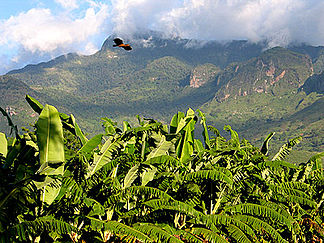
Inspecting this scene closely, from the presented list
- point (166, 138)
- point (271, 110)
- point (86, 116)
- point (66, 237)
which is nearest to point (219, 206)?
point (166, 138)

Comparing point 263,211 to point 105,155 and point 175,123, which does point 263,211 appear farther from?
point 105,155

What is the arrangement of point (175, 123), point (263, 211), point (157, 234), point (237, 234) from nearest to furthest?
point (157, 234), point (237, 234), point (263, 211), point (175, 123)

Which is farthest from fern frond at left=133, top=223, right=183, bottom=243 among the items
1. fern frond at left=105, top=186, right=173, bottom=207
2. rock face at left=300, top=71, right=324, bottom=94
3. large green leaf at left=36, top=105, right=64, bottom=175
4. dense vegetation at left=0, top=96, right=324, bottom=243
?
rock face at left=300, top=71, right=324, bottom=94

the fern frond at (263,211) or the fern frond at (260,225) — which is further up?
the fern frond at (263,211)

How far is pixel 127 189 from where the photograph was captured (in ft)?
13.4

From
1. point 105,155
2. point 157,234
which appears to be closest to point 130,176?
point 105,155

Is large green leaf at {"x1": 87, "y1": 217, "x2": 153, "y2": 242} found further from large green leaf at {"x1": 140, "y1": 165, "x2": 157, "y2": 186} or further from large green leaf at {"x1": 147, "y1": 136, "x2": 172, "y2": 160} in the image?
large green leaf at {"x1": 147, "y1": 136, "x2": 172, "y2": 160}

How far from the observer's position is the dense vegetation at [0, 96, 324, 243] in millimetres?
3600

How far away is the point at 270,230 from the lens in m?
4.76

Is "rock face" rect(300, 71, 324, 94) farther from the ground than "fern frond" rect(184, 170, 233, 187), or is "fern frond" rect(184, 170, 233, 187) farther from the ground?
"rock face" rect(300, 71, 324, 94)

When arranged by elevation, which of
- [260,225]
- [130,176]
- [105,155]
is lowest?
[260,225]

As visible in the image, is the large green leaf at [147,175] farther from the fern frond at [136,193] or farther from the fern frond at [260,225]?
the fern frond at [260,225]

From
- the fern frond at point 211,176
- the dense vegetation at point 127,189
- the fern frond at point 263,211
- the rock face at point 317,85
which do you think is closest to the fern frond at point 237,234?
the dense vegetation at point 127,189

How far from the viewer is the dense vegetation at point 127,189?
3600mm
